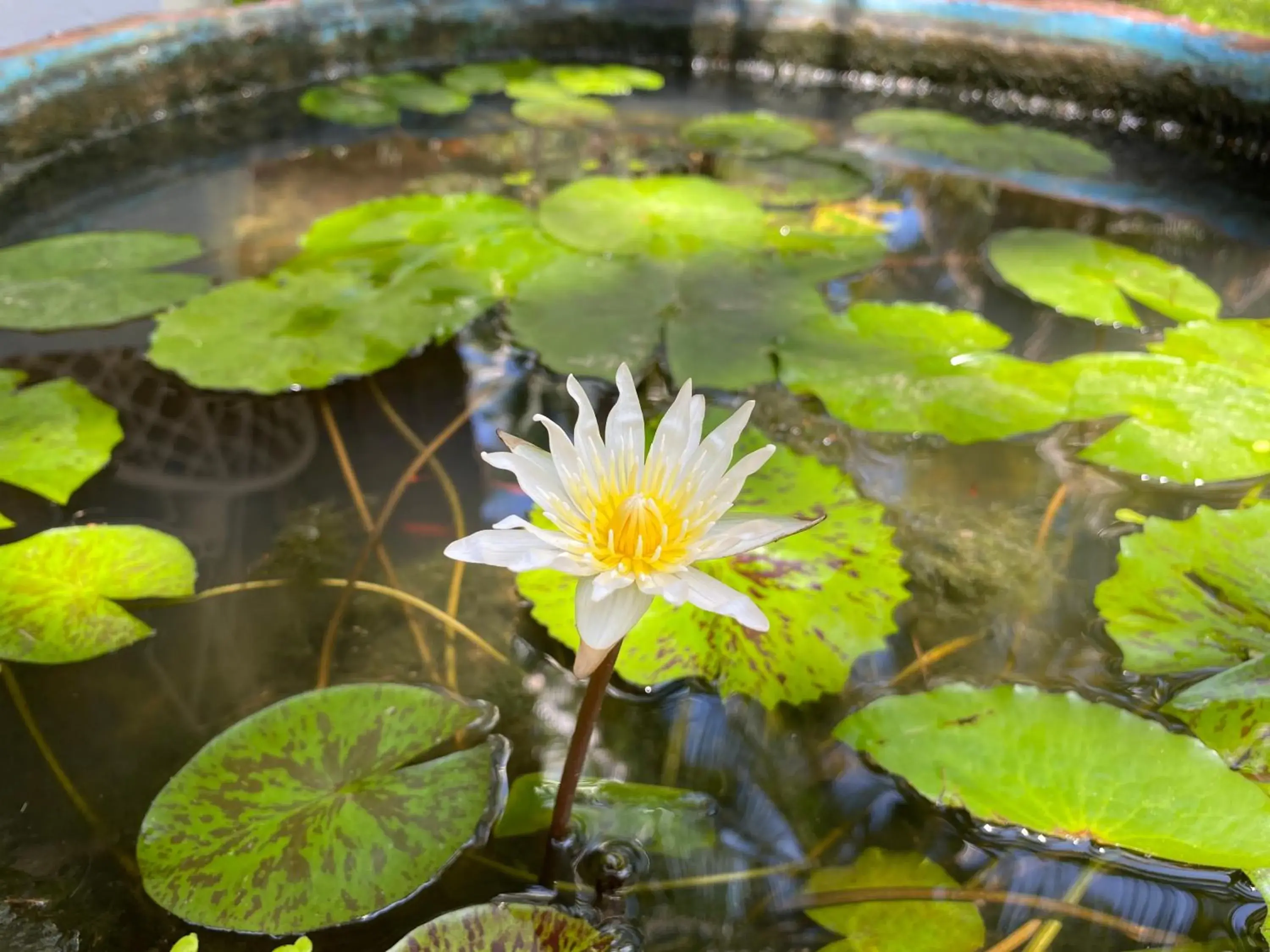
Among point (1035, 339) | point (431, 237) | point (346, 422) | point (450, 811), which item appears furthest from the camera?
point (431, 237)

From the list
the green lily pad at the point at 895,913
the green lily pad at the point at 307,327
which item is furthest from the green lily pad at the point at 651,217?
the green lily pad at the point at 895,913

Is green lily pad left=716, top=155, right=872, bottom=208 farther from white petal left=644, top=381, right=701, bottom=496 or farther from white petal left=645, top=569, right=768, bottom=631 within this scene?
white petal left=645, top=569, right=768, bottom=631

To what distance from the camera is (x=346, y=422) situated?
51.8 inches

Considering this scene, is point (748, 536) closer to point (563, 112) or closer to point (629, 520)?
point (629, 520)

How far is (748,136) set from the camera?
2252 millimetres

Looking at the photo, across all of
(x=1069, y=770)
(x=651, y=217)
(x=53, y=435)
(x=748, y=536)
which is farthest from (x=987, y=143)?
(x=53, y=435)

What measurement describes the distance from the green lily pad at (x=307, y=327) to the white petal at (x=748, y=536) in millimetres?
889

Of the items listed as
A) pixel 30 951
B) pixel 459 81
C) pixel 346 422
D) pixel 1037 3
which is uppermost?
pixel 1037 3

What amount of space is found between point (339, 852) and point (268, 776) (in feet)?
0.38

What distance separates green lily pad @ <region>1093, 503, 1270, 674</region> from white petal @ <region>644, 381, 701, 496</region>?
2.07 ft

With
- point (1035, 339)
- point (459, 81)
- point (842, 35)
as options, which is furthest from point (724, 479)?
point (842, 35)

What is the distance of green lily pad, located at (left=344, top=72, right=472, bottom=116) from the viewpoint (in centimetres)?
236

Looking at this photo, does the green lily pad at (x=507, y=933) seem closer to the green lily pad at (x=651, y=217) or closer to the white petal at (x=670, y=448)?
the white petal at (x=670, y=448)

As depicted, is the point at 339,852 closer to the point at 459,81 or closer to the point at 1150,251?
the point at 1150,251
